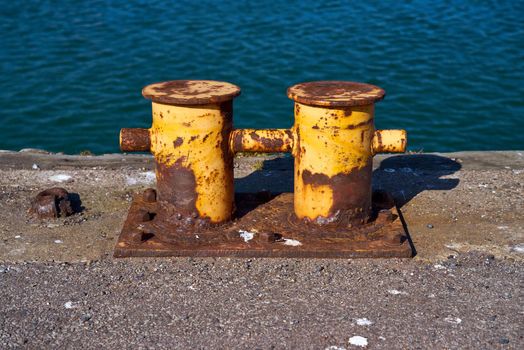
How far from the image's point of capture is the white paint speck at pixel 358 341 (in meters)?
4.02

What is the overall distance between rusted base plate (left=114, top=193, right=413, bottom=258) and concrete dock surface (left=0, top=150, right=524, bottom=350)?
0.06m

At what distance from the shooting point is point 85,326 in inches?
166

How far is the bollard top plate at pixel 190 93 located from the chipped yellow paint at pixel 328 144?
453 mm

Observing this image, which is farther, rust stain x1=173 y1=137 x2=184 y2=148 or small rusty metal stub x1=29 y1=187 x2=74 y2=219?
small rusty metal stub x1=29 y1=187 x2=74 y2=219

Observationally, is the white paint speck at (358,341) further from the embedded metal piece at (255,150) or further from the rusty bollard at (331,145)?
the rusty bollard at (331,145)

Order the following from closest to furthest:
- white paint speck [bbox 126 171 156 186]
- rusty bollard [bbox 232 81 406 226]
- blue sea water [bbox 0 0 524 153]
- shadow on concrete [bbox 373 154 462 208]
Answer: rusty bollard [bbox 232 81 406 226] < shadow on concrete [bbox 373 154 462 208] < white paint speck [bbox 126 171 156 186] < blue sea water [bbox 0 0 524 153]

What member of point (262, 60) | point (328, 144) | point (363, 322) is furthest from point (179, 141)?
point (262, 60)

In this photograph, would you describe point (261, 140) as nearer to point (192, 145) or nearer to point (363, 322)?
point (192, 145)

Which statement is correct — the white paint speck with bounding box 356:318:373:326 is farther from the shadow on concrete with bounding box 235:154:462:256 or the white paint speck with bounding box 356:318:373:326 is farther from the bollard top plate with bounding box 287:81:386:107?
the shadow on concrete with bounding box 235:154:462:256

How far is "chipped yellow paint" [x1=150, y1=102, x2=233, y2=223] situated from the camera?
493 centimetres

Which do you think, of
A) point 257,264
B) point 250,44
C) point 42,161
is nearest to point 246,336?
point 257,264

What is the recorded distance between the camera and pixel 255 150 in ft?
16.9

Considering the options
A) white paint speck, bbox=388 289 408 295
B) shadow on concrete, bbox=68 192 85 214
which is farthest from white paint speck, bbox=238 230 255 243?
shadow on concrete, bbox=68 192 85 214

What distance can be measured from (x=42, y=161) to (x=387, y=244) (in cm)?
315
